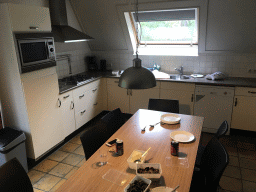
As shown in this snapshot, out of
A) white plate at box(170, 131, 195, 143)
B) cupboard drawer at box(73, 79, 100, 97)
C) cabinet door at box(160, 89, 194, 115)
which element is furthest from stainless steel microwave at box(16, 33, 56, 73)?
cabinet door at box(160, 89, 194, 115)

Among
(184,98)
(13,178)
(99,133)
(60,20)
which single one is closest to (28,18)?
(60,20)

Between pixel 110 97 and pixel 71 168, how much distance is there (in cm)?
189

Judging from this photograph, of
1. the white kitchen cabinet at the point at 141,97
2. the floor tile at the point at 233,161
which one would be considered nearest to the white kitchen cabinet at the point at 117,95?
the white kitchen cabinet at the point at 141,97

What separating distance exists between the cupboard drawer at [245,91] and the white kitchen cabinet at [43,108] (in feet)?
9.52

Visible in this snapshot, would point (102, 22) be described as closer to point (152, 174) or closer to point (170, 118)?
point (170, 118)

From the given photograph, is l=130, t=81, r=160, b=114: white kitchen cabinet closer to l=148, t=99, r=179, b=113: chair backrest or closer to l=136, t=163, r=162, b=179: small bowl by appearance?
l=148, t=99, r=179, b=113: chair backrest

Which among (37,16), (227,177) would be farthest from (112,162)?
(37,16)

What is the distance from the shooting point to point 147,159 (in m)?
1.95

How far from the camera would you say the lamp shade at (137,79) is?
1797mm

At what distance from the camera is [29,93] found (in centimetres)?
279

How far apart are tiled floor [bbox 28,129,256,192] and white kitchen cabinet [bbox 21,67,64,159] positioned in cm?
22

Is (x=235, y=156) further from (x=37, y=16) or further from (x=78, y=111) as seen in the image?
(x=37, y=16)

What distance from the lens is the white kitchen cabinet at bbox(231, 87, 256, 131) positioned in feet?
11.7

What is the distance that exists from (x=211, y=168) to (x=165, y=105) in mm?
1438
